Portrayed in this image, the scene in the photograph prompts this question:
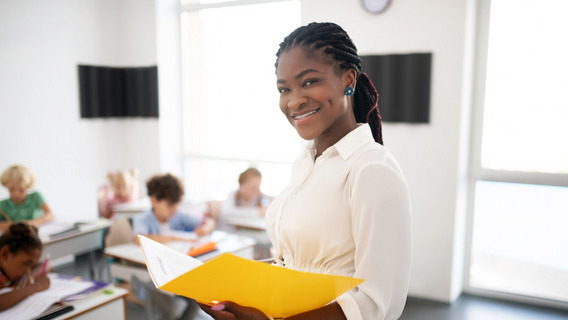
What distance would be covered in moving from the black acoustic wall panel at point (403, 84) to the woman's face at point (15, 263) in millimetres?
2629

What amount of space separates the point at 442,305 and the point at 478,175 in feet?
3.71

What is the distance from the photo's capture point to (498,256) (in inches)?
149

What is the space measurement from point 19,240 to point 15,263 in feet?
0.37

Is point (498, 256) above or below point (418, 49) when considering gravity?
below

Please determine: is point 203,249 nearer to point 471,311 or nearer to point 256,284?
point 256,284

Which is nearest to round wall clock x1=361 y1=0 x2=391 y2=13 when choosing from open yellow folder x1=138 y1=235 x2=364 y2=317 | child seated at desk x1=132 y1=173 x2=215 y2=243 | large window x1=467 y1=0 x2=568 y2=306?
large window x1=467 y1=0 x2=568 y2=306

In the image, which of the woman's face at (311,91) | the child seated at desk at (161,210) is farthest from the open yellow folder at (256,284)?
the child seated at desk at (161,210)

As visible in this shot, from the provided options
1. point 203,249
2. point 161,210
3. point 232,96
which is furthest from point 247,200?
point 232,96

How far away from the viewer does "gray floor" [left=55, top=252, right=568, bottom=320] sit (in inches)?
134

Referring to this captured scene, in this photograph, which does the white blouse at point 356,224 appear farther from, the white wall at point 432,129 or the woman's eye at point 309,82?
the white wall at point 432,129

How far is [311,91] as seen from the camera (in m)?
0.93

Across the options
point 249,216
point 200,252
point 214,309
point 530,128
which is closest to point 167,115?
point 249,216

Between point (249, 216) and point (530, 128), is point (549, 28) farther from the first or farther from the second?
point (249, 216)

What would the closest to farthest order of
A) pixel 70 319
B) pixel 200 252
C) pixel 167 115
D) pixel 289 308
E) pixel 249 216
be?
1. pixel 289 308
2. pixel 70 319
3. pixel 200 252
4. pixel 249 216
5. pixel 167 115
